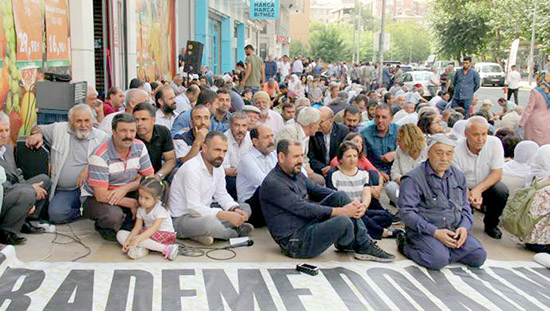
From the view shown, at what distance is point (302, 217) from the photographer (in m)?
5.88

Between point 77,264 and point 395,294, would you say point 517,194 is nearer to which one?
point 395,294

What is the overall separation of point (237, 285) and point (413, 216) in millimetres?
1781

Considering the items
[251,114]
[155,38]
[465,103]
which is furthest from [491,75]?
[251,114]

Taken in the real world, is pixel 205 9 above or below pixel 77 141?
above

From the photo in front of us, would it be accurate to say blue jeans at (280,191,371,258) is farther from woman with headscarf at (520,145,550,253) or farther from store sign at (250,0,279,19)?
store sign at (250,0,279,19)

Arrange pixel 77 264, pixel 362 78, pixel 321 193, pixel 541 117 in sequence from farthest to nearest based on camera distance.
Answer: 1. pixel 362 78
2. pixel 541 117
3. pixel 321 193
4. pixel 77 264

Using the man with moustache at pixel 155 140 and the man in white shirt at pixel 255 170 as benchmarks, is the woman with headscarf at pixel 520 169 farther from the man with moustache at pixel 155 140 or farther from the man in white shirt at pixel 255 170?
the man with moustache at pixel 155 140

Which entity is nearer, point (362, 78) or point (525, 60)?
point (362, 78)

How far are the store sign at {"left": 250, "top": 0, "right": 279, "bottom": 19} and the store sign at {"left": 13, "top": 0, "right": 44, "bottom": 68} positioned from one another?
22629 mm

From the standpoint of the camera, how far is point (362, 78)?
28500 mm

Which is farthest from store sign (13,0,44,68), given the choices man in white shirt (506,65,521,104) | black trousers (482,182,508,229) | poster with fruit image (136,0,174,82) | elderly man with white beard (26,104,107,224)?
man in white shirt (506,65,521,104)

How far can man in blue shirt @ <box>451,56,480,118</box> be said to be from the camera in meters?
14.6

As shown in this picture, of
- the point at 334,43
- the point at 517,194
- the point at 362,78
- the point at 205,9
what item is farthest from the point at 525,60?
the point at 517,194

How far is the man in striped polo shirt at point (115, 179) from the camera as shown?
614cm
